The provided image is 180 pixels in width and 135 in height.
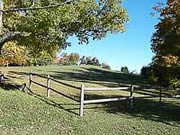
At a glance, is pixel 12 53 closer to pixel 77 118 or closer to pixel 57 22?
pixel 57 22

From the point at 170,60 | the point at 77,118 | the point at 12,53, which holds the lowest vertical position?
the point at 77,118

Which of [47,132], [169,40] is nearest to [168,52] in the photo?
[169,40]

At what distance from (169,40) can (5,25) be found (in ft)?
31.6

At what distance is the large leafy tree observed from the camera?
1916 cm

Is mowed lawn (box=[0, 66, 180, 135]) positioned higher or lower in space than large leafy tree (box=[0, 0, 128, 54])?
lower

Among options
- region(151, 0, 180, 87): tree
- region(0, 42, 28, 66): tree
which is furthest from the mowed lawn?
region(0, 42, 28, 66): tree

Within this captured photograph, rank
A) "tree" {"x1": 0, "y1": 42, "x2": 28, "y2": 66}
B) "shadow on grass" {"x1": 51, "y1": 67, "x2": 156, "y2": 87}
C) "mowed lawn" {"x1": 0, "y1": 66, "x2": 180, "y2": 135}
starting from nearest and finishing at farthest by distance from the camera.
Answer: "mowed lawn" {"x1": 0, "y1": 66, "x2": 180, "y2": 135} < "tree" {"x1": 0, "y1": 42, "x2": 28, "y2": 66} < "shadow on grass" {"x1": 51, "y1": 67, "x2": 156, "y2": 87}

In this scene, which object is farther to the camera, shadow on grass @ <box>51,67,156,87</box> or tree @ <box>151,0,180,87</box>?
shadow on grass @ <box>51,67,156,87</box>

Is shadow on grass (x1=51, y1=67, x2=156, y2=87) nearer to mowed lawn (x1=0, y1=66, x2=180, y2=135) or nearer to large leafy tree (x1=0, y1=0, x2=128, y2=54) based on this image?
large leafy tree (x1=0, y1=0, x2=128, y2=54)

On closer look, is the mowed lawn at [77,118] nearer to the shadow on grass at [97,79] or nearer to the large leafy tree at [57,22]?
the large leafy tree at [57,22]

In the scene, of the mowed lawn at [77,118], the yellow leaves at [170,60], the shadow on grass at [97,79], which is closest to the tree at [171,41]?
the yellow leaves at [170,60]

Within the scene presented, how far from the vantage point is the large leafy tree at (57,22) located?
62.8 feet

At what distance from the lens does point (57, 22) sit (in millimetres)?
19438

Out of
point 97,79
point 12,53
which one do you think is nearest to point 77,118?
point 12,53
